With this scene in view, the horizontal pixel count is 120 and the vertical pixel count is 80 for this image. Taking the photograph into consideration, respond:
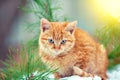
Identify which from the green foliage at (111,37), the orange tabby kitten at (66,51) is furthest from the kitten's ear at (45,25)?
the green foliage at (111,37)

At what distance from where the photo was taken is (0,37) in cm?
168

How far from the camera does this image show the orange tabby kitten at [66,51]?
2.20 ft

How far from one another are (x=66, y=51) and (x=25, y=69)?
5.0 inches

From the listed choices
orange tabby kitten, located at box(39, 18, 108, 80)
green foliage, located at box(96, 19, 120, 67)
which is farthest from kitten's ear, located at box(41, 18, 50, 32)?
green foliage, located at box(96, 19, 120, 67)

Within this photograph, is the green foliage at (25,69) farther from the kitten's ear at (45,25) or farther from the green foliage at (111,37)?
the green foliage at (111,37)

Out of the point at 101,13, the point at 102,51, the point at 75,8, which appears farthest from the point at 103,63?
the point at 75,8

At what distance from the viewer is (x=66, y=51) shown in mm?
682

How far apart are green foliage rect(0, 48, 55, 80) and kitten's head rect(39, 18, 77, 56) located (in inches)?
3.2

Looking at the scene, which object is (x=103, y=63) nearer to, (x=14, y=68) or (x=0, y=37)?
(x=14, y=68)

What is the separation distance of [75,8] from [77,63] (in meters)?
1.21

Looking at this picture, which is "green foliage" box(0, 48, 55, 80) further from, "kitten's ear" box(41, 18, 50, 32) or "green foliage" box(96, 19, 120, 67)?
"green foliage" box(96, 19, 120, 67)

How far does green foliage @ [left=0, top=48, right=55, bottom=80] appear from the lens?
0.57 metres

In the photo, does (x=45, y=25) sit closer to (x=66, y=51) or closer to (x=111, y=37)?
(x=66, y=51)

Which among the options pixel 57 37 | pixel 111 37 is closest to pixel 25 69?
pixel 57 37
